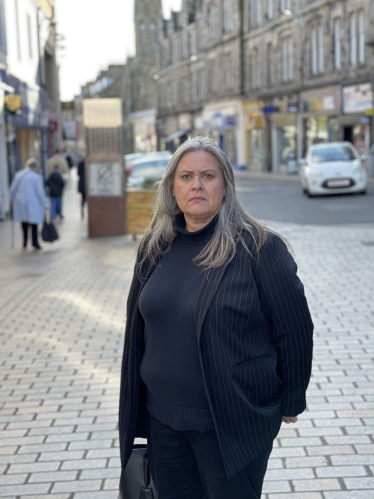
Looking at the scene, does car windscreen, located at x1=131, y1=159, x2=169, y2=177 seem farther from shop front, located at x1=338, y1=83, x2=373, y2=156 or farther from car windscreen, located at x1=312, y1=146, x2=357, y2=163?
shop front, located at x1=338, y1=83, x2=373, y2=156

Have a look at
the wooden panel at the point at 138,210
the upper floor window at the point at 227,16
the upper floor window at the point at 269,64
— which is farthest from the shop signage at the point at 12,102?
the upper floor window at the point at 227,16

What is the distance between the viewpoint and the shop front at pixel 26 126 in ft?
72.0

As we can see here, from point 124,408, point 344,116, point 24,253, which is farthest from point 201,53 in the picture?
point 124,408

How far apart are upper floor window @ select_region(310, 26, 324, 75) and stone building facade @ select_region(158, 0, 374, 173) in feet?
0.17

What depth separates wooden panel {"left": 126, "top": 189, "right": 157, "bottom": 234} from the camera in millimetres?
13562

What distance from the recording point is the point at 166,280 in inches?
97.7

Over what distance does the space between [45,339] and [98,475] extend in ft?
9.86

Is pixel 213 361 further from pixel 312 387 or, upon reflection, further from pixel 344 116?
pixel 344 116

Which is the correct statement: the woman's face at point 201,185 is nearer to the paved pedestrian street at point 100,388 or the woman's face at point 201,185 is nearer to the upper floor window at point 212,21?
the paved pedestrian street at point 100,388

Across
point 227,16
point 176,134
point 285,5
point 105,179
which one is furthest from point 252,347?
point 176,134

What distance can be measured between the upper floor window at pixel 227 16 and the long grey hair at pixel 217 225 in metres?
50.1

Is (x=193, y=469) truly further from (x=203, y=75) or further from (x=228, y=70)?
(x=203, y=75)

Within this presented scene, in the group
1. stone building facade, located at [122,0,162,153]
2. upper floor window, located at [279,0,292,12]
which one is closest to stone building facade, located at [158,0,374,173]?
upper floor window, located at [279,0,292,12]

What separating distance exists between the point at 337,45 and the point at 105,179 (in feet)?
77.0
